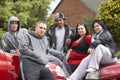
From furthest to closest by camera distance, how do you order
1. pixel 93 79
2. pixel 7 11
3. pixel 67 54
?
pixel 7 11 < pixel 67 54 < pixel 93 79

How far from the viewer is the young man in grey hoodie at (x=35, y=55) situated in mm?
6188

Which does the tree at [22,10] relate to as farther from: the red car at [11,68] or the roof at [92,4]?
the red car at [11,68]

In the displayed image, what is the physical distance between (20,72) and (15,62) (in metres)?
0.18

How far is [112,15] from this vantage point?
26359mm

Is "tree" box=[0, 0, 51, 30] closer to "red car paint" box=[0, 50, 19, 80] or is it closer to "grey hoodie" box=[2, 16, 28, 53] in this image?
"grey hoodie" box=[2, 16, 28, 53]

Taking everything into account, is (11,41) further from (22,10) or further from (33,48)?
(22,10)

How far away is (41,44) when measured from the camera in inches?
254

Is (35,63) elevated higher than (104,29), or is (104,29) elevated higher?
(104,29)

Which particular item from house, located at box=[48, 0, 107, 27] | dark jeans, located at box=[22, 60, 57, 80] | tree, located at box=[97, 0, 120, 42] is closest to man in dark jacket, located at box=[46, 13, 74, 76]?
Answer: dark jeans, located at box=[22, 60, 57, 80]

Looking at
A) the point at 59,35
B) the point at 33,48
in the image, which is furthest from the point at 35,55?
the point at 59,35


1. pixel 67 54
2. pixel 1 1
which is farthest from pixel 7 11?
pixel 67 54

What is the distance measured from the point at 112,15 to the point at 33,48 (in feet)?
67.3

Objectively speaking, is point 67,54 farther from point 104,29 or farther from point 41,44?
point 41,44

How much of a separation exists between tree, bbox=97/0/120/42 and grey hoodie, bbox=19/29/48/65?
64.3 ft
